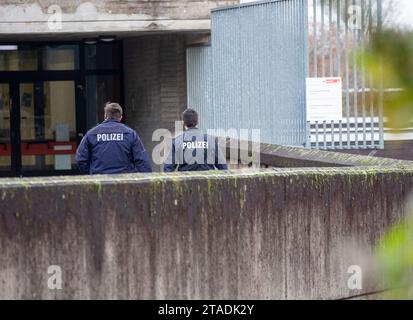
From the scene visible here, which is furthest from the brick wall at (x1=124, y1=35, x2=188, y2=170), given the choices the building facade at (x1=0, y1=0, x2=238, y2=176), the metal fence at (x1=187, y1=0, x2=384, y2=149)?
the metal fence at (x1=187, y1=0, x2=384, y2=149)

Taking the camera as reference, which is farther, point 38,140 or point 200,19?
point 38,140

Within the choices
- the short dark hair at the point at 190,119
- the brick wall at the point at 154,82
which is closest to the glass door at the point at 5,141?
the brick wall at the point at 154,82

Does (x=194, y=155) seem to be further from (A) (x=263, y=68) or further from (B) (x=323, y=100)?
(A) (x=263, y=68)

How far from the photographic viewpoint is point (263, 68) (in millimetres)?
15406

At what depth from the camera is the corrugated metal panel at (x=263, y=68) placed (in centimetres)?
1495

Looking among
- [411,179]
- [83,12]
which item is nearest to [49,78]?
[83,12]

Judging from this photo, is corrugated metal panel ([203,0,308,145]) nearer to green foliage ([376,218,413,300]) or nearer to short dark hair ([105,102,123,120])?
short dark hair ([105,102,123,120])

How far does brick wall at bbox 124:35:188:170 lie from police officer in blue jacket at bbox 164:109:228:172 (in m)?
9.08

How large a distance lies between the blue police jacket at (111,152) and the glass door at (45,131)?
10.9 metres

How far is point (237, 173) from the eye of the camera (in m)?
5.66

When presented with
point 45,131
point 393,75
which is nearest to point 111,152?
point 393,75
